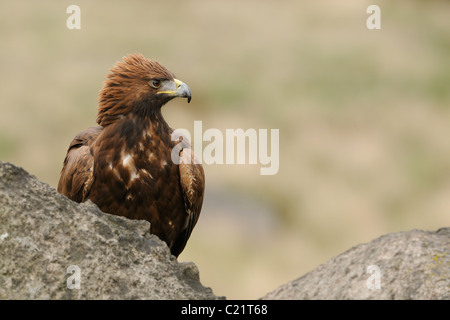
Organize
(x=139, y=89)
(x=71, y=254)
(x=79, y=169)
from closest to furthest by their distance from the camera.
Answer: (x=71, y=254) < (x=79, y=169) < (x=139, y=89)

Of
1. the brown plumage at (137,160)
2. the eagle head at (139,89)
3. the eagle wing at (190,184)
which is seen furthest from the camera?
the eagle head at (139,89)

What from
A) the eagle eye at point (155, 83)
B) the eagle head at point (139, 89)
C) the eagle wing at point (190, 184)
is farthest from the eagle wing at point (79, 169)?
the eagle wing at point (190, 184)

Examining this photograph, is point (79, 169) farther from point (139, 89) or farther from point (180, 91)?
point (180, 91)

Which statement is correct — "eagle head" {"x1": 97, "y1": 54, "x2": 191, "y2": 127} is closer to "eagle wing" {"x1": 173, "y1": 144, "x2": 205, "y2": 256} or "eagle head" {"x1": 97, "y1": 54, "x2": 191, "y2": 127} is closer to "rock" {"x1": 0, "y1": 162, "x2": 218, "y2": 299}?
"eagle wing" {"x1": 173, "y1": 144, "x2": 205, "y2": 256}

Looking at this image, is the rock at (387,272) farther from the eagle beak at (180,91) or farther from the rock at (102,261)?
the eagle beak at (180,91)

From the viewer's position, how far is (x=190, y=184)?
6734 millimetres

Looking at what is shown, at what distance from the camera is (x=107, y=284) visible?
4305 mm

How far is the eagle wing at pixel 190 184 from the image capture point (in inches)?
265

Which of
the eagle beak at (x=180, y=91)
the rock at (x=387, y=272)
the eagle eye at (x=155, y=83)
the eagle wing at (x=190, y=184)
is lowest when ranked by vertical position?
the rock at (x=387, y=272)

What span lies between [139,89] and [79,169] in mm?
871

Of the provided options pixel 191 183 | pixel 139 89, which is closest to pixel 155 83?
pixel 139 89

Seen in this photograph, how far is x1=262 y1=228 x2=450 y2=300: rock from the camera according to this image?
15.5 ft

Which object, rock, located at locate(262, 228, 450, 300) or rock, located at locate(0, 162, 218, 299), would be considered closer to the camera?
rock, located at locate(0, 162, 218, 299)

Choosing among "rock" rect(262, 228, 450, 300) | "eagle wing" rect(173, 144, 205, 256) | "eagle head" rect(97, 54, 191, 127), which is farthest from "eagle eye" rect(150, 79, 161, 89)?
"rock" rect(262, 228, 450, 300)
